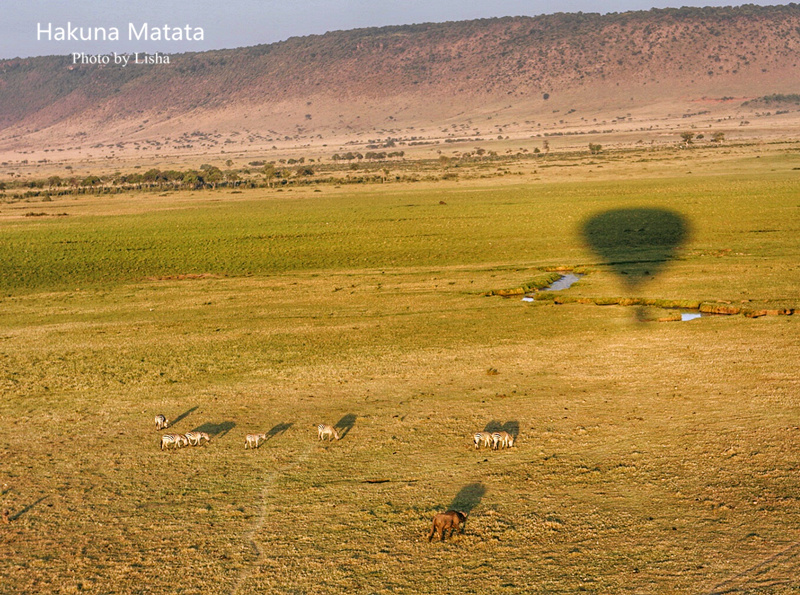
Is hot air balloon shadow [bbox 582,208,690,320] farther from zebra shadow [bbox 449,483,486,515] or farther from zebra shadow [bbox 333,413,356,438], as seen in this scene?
zebra shadow [bbox 449,483,486,515]

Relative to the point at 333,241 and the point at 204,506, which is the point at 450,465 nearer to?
the point at 204,506

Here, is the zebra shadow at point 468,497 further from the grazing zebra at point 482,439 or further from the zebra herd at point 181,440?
the zebra herd at point 181,440

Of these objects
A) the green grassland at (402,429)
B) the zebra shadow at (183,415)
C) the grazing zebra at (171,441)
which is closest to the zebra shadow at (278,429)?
the green grassland at (402,429)

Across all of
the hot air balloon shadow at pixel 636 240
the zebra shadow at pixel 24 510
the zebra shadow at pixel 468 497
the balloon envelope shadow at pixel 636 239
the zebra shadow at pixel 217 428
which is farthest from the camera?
the balloon envelope shadow at pixel 636 239

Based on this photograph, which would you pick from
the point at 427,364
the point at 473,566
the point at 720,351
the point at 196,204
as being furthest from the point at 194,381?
the point at 196,204

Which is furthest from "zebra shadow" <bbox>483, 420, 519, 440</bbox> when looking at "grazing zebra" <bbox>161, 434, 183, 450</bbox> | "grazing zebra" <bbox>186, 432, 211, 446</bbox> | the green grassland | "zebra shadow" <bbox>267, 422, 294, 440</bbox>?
"grazing zebra" <bbox>161, 434, 183, 450</bbox>

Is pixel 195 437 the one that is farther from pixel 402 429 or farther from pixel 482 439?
pixel 482 439
